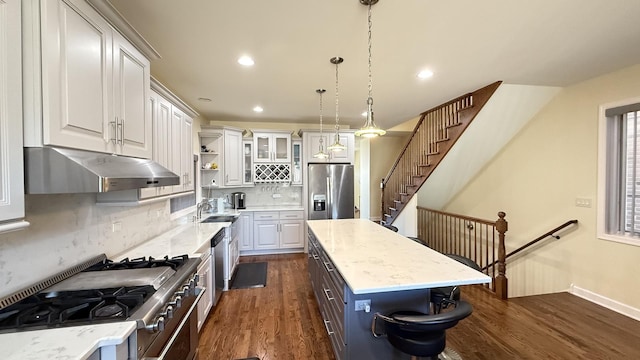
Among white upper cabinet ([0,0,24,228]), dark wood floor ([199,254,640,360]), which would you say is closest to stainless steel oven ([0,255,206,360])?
white upper cabinet ([0,0,24,228])

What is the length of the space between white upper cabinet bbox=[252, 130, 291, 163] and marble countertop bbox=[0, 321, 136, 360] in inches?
168

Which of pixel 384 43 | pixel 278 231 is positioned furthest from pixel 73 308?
pixel 278 231

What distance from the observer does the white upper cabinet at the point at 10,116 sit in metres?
0.98

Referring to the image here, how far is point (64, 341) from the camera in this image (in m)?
1.02

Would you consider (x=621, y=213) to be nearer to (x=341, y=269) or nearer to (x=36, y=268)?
(x=341, y=269)

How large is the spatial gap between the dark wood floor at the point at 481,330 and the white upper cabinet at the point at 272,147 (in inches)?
106

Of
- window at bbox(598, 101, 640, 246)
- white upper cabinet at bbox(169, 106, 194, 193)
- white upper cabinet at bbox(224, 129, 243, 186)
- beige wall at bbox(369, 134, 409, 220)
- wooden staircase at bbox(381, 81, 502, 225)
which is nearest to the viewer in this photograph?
white upper cabinet at bbox(169, 106, 194, 193)

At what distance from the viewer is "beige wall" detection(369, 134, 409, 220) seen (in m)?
7.90

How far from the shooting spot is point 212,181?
4867 millimetres

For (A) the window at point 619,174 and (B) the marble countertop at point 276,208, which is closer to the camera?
(A) the window at point 619,174

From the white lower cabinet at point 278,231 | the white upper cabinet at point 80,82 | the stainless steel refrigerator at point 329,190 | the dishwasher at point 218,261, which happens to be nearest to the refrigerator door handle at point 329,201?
the stainless steel refrigerator at point 329,190

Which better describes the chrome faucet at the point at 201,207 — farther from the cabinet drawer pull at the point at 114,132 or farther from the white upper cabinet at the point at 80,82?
the cabinet drawer pull at the point at 114,132

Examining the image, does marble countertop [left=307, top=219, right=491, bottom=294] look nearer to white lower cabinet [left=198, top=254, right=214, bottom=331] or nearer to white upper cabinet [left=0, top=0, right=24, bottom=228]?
white lower cabinet [left=198, top=254, right=214, bottom=331]

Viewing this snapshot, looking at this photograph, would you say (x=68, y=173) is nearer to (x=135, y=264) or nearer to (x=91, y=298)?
(x=91, y=298)
